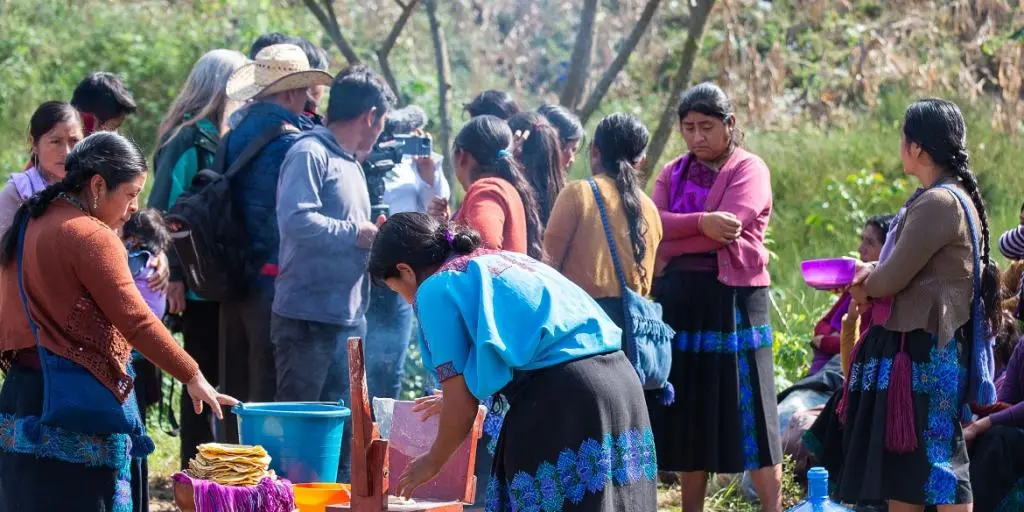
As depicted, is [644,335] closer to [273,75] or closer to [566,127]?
[566,127]

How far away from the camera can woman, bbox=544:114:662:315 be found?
17.3 ft

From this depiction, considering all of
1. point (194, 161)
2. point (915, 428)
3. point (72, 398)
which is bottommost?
point (915, 428)

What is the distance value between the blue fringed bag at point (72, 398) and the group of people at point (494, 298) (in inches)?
0.4

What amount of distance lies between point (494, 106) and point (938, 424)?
116 inches

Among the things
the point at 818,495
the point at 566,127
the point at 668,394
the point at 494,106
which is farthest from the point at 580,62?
the point at 818,495

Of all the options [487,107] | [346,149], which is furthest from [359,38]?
[346,149]

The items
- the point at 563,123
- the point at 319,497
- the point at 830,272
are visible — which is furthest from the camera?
the point at 563,123

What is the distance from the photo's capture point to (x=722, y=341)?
554 centimetres

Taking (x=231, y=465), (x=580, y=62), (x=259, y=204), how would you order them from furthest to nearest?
(x=580, y=62), (x=259, y=204), (x=231, y=465)

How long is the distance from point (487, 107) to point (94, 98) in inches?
78.4

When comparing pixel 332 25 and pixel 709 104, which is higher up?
pixel 332 25

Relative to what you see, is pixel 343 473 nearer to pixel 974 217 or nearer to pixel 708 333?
pixel 708 333

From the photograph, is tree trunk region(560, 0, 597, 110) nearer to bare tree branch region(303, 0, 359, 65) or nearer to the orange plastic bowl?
bare tree branch region(303, 0, 359, 65)

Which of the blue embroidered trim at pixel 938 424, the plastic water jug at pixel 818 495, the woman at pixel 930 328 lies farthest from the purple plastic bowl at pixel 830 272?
the plastic water jug at pixel 818 495
